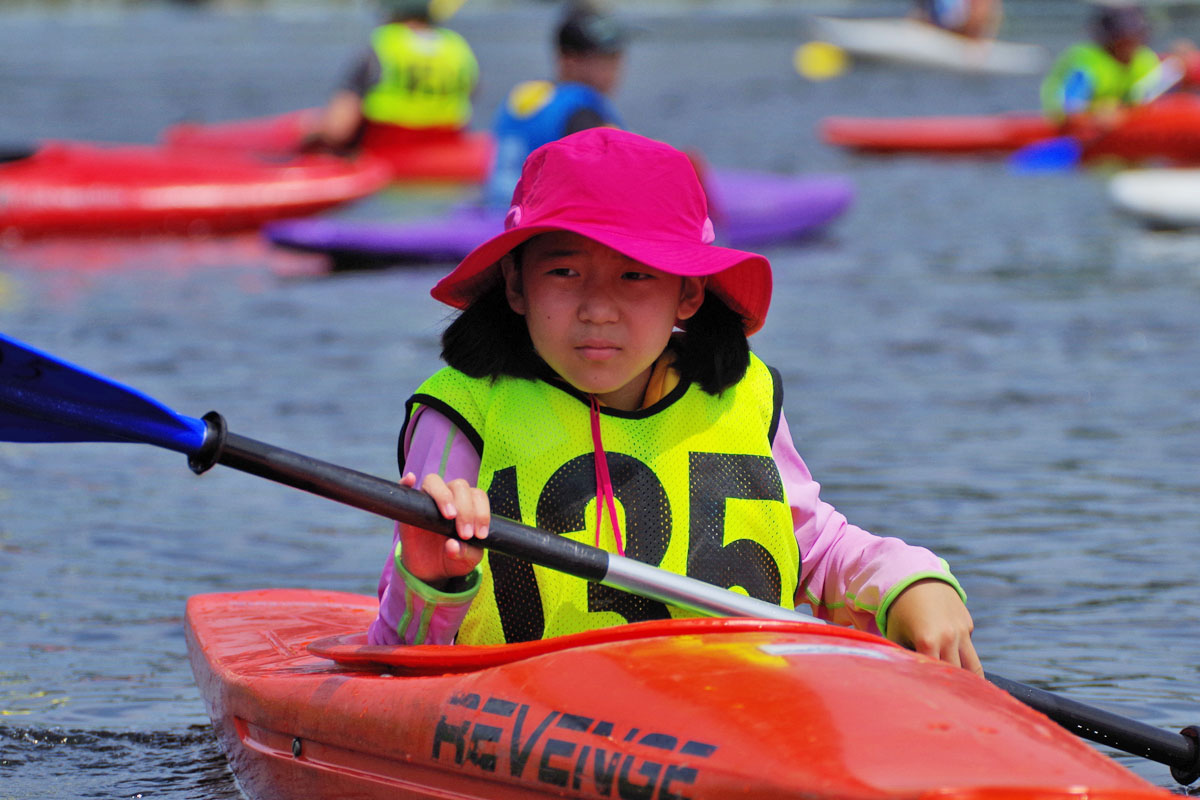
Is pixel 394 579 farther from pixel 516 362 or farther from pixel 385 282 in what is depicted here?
pixel 385 282

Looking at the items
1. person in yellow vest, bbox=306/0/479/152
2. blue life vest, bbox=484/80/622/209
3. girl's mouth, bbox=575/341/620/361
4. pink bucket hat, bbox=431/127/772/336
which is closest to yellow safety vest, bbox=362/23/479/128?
person in yellow vest, bbox=306/0/479/152

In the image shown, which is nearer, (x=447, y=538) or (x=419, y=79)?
(x=447, y=538)

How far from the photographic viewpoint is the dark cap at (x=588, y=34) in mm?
8039

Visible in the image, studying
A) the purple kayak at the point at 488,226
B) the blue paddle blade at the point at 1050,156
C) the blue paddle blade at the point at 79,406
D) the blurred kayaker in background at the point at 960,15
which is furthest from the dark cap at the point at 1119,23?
the blue paddle blade at the point at 79,406

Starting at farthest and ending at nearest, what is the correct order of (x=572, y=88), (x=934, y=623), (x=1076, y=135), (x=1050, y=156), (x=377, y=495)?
(x=1050, y=156), (x=1076, y=135), (x=572, y=88), (x=934, y=623), (x=377, y=495)

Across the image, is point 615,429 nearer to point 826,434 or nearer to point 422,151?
point 826,434

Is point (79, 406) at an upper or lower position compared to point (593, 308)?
lower

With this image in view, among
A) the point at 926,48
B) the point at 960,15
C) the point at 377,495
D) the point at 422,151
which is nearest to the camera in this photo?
the point at 377,495

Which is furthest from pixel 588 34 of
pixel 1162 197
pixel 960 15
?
pixel 960 15

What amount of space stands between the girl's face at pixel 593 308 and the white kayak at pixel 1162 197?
8.79m

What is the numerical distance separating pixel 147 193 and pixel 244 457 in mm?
8633

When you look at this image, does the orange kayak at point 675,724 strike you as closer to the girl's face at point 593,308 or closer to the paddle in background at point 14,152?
the girl's face at point 593,308

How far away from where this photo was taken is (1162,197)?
1073 centimetres

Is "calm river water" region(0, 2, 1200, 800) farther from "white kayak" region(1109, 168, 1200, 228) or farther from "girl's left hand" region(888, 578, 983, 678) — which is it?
"girl's left hand" region(888, 578, 983, 678)
